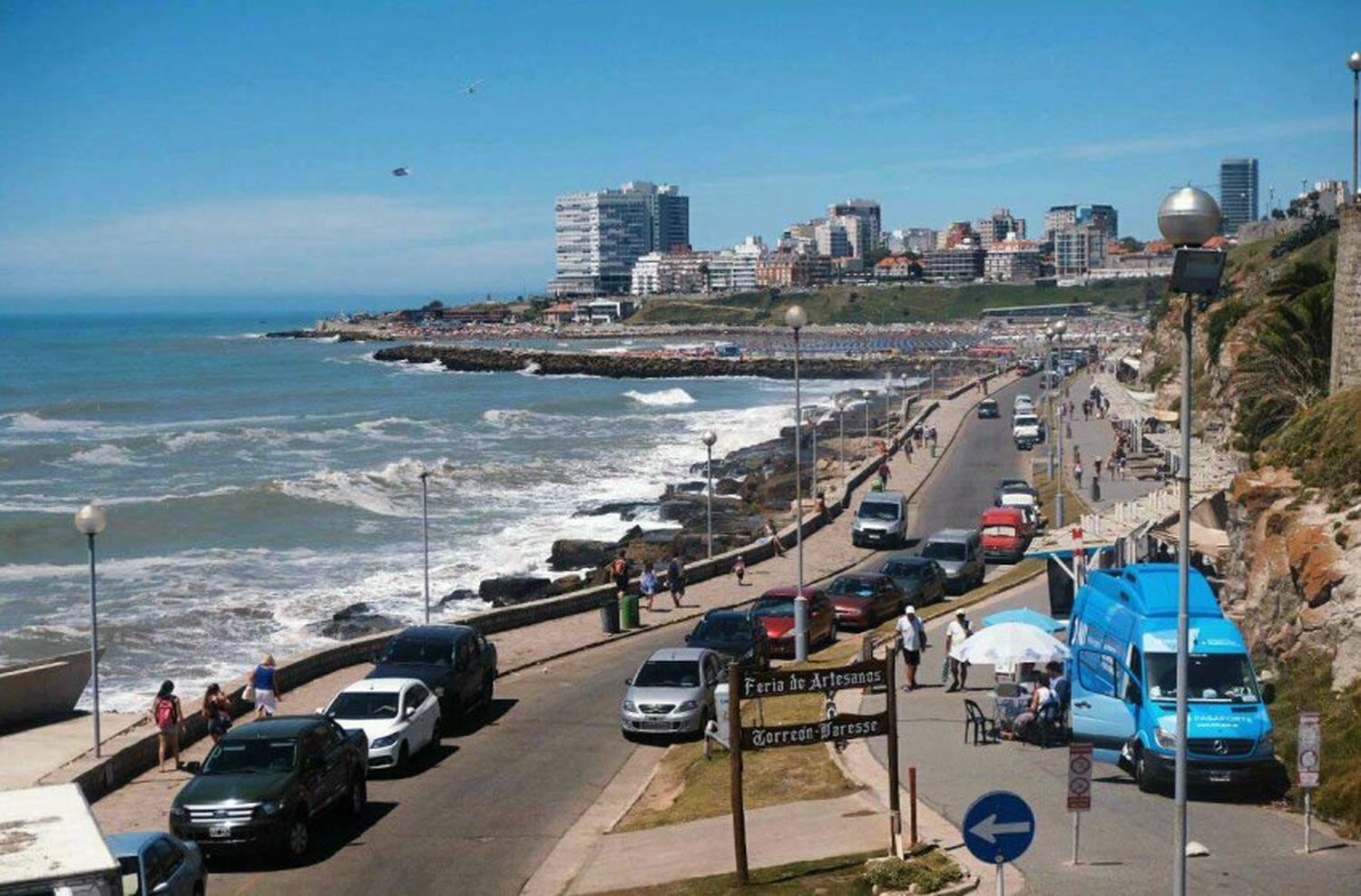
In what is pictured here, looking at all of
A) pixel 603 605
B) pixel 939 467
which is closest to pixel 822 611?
pixel 603 605

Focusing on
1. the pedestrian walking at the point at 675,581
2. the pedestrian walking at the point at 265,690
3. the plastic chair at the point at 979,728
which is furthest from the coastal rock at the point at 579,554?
the plastic chair at the point at 979,728

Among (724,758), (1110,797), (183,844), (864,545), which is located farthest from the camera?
(864,545)

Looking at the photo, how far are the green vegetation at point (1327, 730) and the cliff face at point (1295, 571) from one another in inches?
8.2

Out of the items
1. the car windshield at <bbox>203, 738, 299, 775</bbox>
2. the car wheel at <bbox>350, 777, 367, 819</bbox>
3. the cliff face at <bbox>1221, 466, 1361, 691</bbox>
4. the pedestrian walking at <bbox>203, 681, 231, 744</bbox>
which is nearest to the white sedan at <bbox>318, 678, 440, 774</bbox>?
the car wheel at <bbox>350, 777, 367, 819</bbox>

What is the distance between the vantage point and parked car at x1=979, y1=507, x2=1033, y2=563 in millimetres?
39594

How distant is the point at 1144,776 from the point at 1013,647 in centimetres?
384

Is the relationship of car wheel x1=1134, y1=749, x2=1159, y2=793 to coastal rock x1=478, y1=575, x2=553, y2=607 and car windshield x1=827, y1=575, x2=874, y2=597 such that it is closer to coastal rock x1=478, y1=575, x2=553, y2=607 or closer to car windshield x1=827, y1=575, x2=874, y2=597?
car windshield x1=827, y1=575, x2=874, y2=597

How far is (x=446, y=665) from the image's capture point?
2127cm

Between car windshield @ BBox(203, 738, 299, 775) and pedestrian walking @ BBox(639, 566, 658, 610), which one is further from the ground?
car windshield @ BBox(203, 738, 299, 775)

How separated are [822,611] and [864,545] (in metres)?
14.4

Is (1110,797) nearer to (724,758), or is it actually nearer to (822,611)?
(724,758)

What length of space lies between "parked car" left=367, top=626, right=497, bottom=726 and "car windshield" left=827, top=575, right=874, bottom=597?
361 inches

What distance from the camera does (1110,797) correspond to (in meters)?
15.2

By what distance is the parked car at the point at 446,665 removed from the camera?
20859 millimetres
